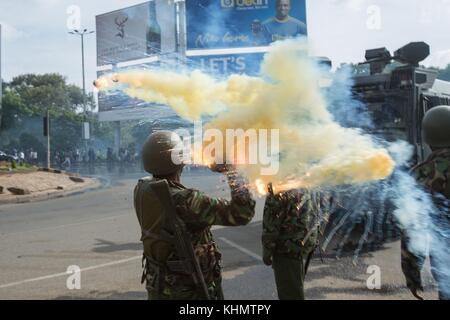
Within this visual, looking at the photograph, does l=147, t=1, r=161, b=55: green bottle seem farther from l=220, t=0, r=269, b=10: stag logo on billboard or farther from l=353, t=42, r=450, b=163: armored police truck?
l=353, t=42, r=450, b=163: armored police truck

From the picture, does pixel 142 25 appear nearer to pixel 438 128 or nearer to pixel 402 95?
pixel 402 95

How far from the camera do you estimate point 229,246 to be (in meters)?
7.05

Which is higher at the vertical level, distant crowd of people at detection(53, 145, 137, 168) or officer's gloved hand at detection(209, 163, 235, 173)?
officer's gloved hand at detection(209, 163, 235, 173)

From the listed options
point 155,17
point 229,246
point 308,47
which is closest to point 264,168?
point 308,47

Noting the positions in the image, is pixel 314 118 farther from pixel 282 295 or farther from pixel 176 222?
pixel 176 222

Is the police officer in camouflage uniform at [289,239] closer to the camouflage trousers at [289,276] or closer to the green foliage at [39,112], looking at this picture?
the camouflage trousers at [289,276]

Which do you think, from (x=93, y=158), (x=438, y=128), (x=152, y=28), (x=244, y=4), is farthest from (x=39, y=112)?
(x=438, y=128)

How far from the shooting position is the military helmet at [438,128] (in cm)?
324

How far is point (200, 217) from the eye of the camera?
2670 millimetres

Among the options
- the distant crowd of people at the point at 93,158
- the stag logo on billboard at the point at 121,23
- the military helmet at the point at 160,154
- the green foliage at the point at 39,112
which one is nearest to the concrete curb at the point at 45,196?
the stag logo on billboard at the point at 121,23

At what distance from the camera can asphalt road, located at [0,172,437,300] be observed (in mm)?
4934

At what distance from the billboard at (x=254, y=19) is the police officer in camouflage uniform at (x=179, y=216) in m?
15.9

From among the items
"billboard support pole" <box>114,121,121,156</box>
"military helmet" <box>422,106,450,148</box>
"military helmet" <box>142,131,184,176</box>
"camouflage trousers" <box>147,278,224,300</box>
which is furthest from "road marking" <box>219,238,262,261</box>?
"billboard support pole" <box>114,121,121,156</box>

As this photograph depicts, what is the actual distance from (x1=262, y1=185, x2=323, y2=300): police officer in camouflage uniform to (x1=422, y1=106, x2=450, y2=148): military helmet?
3.46 ft
